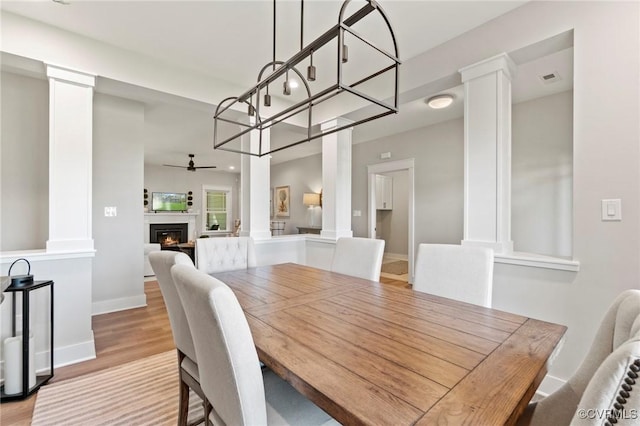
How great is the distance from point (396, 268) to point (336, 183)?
9.80ft

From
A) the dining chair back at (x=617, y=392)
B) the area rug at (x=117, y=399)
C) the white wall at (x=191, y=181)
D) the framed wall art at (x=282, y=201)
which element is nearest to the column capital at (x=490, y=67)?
the dining chair back at (x=617, y=392)

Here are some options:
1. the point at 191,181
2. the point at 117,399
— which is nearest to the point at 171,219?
the point at 191,181

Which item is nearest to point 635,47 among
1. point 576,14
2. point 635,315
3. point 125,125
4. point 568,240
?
point 576,14

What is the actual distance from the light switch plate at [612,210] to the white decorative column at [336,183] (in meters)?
2.40

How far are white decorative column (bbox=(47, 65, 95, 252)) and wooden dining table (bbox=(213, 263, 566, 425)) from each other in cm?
177

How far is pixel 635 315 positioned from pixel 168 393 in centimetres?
236

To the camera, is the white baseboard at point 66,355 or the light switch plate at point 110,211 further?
the light switch plate at point 110,211

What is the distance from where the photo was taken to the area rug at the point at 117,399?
167 centimetres

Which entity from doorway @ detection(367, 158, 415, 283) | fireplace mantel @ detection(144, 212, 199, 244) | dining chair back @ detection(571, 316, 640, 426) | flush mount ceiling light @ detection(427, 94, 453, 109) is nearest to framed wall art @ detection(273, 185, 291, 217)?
fireplace mantel @ detection(144, 212, 199, 244)

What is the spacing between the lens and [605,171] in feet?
5.72

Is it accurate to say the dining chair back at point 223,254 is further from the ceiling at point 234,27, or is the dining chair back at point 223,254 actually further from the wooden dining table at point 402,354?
the ceiling at point 234,27

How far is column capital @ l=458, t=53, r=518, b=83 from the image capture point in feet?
7.16

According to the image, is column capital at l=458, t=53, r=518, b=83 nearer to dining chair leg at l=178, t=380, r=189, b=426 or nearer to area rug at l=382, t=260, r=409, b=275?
dining chair leg at l=178, t=380, r=189, b=426

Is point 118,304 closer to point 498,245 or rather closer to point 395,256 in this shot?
point 498,245
